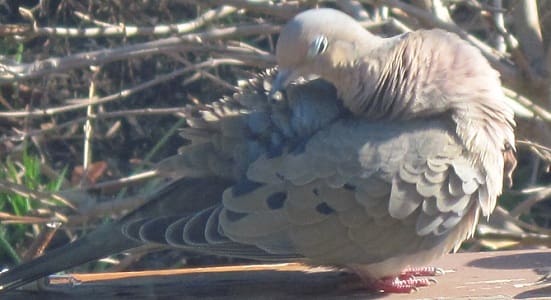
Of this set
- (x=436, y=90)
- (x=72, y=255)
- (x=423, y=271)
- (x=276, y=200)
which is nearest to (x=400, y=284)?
(x=423, y=271)

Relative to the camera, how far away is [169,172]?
9.29ft

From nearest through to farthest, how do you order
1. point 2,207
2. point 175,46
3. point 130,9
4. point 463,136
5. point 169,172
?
point 463,136 < point 169,172 < point 175,46 < point 2,207 < point 130,9

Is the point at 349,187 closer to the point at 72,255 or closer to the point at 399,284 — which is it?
the point at 399,284

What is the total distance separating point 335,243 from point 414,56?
0.51m

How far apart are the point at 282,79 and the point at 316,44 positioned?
0.40 feet

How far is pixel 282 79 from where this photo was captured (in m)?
2.73

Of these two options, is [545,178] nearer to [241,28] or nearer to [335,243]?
[241,28]

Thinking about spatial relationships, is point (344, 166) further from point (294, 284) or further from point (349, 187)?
point (294, 284)

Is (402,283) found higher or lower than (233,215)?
lower

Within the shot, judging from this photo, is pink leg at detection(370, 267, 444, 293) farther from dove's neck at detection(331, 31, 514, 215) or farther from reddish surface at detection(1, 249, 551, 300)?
dove's neck at detection(331, 31, 514, 215)

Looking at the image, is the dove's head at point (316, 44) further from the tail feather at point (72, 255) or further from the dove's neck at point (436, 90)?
the tail feather at point (72, 255)

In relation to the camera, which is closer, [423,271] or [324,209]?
[324,209]

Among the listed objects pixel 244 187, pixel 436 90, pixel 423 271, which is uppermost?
pixel 436 90

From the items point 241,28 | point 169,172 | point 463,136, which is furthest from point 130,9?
point 463,136
